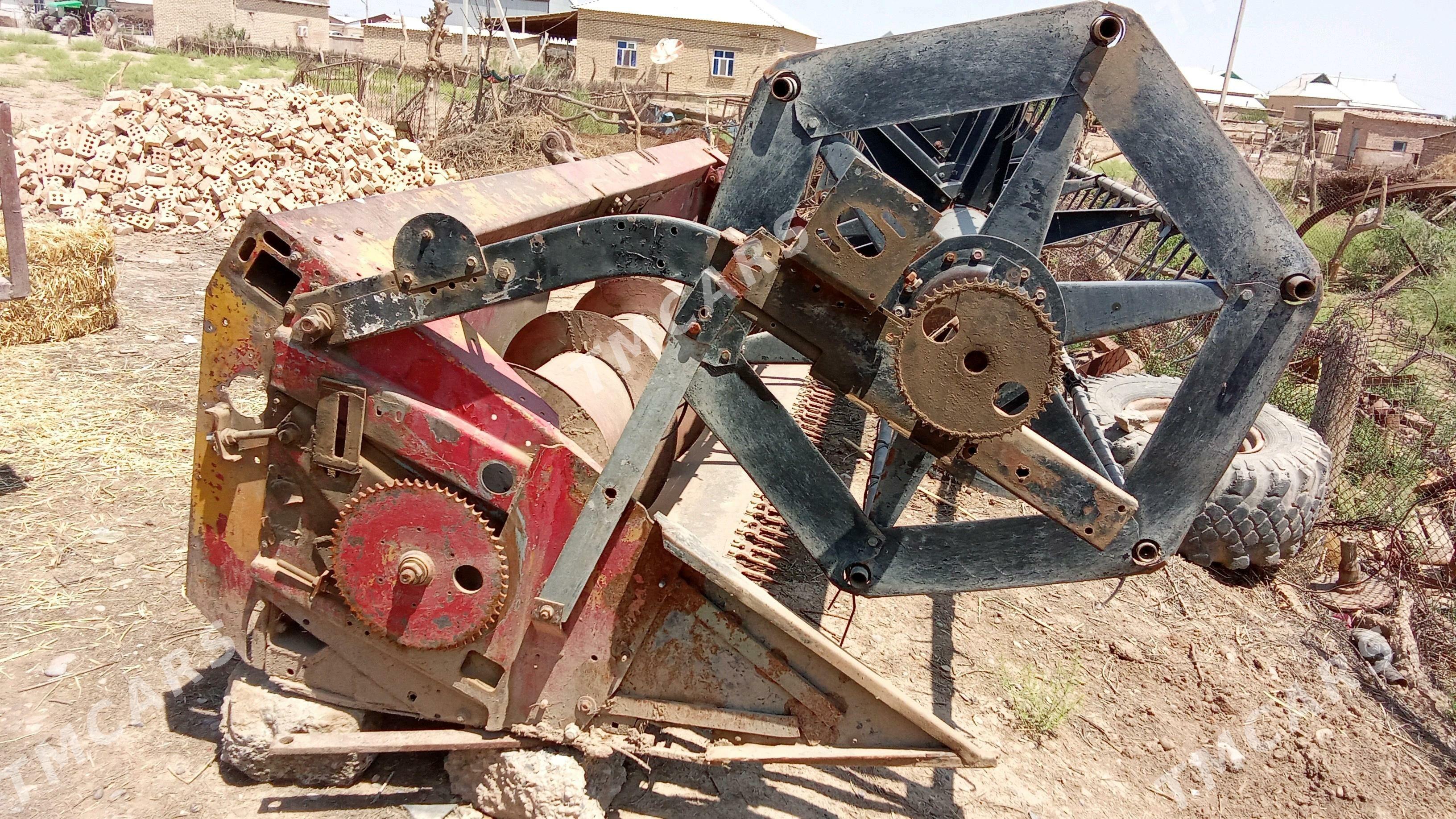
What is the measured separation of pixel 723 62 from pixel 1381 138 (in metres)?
19.2

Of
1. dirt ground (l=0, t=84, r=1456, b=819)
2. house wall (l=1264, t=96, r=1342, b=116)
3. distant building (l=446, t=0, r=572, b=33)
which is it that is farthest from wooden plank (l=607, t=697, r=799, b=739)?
house wall (l=1264, t=96, r=1342, b=116)

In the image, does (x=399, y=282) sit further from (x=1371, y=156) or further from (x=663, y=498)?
(x=1371, y=156)

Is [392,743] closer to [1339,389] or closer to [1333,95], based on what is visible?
[1339,389]

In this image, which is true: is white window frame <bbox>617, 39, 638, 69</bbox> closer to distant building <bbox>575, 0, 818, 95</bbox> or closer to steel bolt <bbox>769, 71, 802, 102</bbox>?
distant building <bbox>575, 0, 818, 95</bbox>

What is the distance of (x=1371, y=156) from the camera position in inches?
854

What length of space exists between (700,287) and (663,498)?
1.84m

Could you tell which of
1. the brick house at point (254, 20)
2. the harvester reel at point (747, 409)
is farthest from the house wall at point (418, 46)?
the harvester reel at point (747, 409)

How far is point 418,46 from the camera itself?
31891 millimetres

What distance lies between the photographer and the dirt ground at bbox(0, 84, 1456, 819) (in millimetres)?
2744

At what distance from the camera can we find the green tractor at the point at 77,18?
32812 mm

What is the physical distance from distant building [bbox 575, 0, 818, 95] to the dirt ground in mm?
28377

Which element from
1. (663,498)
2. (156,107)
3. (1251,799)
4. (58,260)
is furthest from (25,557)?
(156,107)

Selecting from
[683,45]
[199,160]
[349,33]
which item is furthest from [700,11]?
[199,160]

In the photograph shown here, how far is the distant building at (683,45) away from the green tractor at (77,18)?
15.3 m
